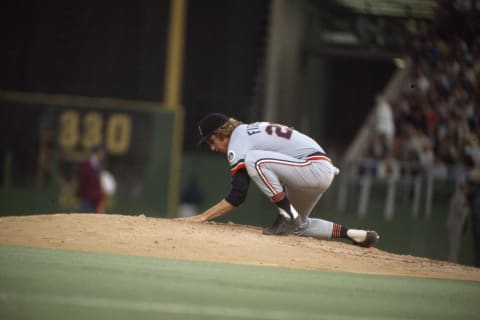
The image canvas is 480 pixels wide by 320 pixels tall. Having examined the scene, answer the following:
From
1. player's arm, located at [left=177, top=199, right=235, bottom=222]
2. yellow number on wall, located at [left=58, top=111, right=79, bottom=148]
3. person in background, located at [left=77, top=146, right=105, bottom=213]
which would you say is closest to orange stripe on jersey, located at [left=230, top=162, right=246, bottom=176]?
Answer: player's arm, located at [left=177, top=199, right=235, bottom=222]

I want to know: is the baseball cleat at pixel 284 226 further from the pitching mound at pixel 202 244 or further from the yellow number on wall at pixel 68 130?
the yellow number on wall at pixel 68 130

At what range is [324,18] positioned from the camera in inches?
803

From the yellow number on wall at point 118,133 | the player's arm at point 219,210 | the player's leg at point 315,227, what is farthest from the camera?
the yellow number on wall at point 118,133

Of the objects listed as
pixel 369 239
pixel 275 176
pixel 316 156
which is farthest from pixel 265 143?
pixel 369 239

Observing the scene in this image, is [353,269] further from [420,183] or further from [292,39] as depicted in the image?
[292,39]

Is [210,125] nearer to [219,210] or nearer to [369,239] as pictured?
[219,210]

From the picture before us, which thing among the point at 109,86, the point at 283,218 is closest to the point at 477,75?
the point at 109,86

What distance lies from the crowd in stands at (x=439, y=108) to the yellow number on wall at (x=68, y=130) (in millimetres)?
5457

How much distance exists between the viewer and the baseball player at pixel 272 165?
351 inches

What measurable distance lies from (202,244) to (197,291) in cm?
211

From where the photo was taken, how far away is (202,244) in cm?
833

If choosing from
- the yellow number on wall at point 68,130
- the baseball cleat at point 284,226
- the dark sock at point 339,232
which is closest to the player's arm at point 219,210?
the baseball cleat at point 284,226

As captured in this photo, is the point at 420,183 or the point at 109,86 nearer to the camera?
the point at 420,183

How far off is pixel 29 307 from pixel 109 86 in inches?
509
